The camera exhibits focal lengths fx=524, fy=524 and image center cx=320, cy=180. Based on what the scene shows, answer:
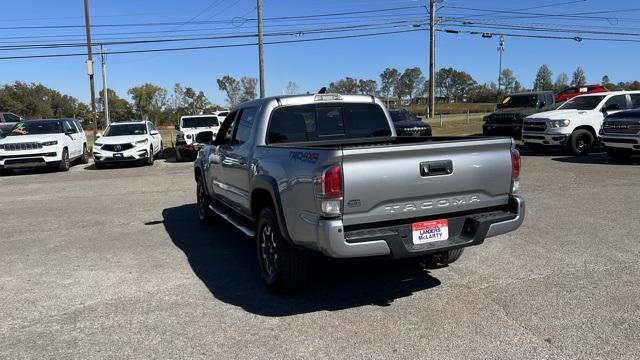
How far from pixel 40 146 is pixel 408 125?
12.3 metres

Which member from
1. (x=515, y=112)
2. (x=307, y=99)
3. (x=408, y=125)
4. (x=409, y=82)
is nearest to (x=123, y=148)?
(x=408, y=125)

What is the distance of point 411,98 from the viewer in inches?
4756

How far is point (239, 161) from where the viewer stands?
589cm

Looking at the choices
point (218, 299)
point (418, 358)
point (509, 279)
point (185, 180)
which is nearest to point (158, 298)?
point (218, 299)

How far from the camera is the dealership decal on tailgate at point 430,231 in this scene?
4234 millimetres

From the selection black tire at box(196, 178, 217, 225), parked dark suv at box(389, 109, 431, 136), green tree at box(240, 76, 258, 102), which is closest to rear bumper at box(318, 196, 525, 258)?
black tire at box(196, 178, 217, 225)

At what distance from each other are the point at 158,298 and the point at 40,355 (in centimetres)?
121

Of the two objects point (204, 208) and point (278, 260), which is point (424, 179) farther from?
point (204, 208)

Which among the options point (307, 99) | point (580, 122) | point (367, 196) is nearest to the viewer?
point (367, 196)

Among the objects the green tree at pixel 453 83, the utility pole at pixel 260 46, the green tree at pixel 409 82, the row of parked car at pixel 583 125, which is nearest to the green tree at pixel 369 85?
the green tree at pixel 409 82

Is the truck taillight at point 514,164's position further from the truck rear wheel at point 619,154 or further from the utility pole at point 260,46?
the utility pole at point 260,46

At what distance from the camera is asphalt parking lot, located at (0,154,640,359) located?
12.4 ft

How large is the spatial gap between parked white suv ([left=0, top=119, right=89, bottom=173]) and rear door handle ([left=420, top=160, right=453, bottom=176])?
48.6ft

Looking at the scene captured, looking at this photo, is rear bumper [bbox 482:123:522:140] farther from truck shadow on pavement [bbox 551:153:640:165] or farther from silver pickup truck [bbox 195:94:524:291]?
silver pickup truck [bbox 195:94:524:291]
